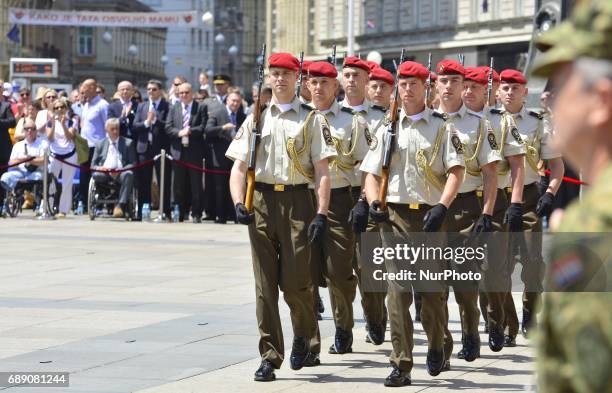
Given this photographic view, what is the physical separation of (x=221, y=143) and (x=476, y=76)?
1192 centimetres

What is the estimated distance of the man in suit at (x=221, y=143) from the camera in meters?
22.0

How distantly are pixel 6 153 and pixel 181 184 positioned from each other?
320 cm

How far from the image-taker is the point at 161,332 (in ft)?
34.9

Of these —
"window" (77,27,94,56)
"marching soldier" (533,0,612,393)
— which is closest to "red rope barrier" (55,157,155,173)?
"marching soldier" (533,0,612,393)

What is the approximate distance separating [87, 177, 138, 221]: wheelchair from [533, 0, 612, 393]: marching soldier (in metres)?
20.6

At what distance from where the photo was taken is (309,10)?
101750 mm

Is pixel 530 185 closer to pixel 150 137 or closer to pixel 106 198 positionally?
pixel 150 137

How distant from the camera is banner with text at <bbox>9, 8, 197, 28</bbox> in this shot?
5122 centimetres

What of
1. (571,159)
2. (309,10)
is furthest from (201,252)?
(309,10)

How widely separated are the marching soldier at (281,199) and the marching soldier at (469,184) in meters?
1.08

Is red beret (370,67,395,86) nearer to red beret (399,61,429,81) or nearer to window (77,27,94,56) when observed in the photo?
red beret (399,61,429,81)

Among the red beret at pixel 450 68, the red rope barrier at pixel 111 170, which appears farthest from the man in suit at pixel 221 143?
the red beret at pixel 450 68

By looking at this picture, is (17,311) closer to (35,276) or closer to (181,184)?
(35,276)

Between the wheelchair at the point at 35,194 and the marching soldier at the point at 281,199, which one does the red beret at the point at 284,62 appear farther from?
the wheelchair at the point at 35,194
